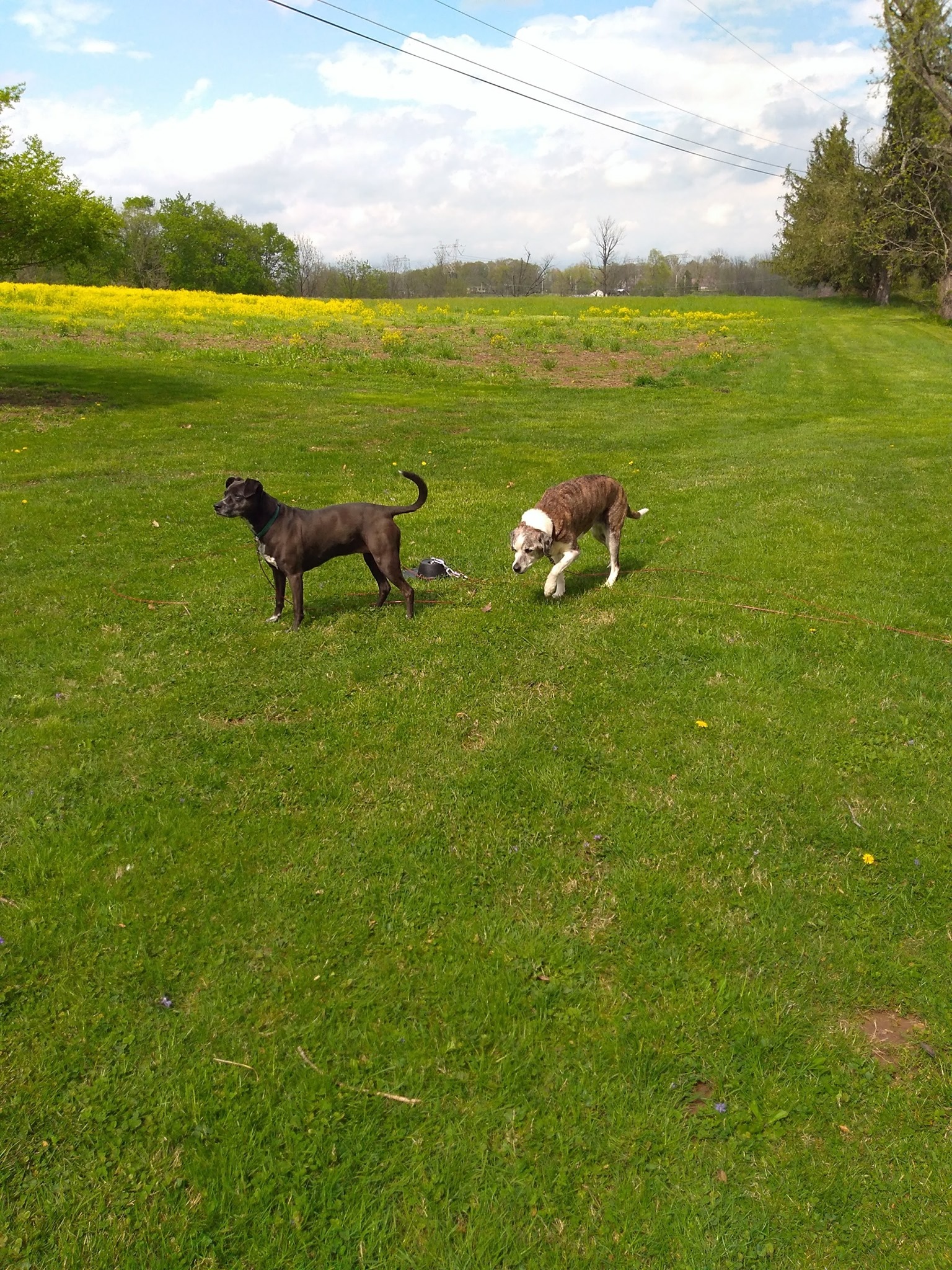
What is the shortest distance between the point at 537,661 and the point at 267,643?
8.60 ft

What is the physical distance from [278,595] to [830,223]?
204ft

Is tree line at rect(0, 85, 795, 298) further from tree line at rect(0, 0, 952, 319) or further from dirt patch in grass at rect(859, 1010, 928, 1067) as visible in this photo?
dirt patch in grass at rect(859, 1010, 928, 1067)

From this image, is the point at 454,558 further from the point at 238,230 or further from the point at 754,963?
the point at 238,230

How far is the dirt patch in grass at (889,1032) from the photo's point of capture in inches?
145

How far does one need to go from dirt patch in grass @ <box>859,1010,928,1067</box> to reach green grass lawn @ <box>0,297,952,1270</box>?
36 mm

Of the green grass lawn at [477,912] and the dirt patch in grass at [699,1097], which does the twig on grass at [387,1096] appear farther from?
the dirt patch in grass at [699,1097]

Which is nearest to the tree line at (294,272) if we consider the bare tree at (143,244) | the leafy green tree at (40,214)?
the bare tree at (143,244)

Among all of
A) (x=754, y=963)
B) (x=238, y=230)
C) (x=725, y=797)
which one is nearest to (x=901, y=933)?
(x=754, y=963)

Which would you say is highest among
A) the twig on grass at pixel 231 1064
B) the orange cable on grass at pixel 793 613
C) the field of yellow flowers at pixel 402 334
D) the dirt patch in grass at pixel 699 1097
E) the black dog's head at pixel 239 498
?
the field of yellow flowers at pixel 402 334

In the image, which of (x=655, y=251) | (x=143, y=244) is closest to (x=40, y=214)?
(x=143, y=244)

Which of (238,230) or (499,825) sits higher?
(238,230)

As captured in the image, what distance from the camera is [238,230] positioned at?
10338cm

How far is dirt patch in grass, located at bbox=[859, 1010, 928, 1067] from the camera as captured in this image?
3673 millimetres

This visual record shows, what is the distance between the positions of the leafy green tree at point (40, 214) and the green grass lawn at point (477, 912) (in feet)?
52.7
